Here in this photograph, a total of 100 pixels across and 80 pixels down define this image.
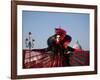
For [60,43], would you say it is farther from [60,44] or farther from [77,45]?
[77,45]

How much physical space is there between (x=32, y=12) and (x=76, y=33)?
0.47 metres

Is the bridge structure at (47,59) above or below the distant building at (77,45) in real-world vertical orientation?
below

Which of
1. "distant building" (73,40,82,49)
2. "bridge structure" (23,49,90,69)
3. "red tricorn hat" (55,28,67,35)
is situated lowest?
"bridge structure" (23,49,90,69)

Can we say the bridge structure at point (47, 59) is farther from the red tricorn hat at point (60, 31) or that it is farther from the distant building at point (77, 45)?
the red tricorn hat at point (60, 31)

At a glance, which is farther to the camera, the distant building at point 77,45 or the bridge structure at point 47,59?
the distant building at point 77,45

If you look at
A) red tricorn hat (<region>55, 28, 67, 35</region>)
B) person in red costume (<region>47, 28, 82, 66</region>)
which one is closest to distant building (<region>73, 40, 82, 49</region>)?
person in red costume (<region>47, 28, 82, 66</region>)

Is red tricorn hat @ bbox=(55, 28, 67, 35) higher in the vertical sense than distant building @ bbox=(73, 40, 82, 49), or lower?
higher

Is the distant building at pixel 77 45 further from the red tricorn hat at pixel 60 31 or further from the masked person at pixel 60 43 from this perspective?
the red tricorn hat at pixel 60 31

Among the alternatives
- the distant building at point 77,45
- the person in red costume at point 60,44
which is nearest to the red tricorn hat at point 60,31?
the person in red costume at point 60,44

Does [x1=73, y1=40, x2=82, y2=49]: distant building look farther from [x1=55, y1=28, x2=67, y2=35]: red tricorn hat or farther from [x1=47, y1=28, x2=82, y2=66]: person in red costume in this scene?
[x1=55, y1=28, x2=67, y2=35]: red tricorn hat

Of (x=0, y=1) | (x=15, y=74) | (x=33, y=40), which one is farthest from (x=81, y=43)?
(x=0, y=1)

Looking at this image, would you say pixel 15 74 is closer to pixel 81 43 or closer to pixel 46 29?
pixel 46 29

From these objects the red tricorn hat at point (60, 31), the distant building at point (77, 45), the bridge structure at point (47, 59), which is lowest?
the bridge structure at point (47, 59)

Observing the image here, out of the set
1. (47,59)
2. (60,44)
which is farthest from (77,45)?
(47,59)
